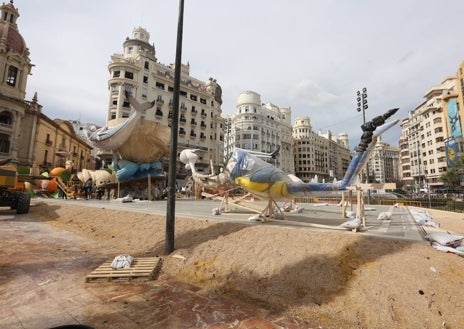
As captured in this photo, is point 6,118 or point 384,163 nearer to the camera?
point 6,118

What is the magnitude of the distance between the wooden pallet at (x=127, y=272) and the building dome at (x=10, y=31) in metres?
46.5

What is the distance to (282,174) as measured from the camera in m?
8.98

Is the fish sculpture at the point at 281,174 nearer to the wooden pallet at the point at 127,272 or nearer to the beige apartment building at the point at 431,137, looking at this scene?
the wooden pallet at the point at 127,272

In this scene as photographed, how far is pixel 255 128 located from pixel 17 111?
55951 mm

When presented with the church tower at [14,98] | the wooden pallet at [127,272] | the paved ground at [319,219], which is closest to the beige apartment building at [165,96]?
the church tower at [14,98]

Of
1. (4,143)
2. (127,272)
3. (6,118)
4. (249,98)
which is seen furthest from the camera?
(249,98)

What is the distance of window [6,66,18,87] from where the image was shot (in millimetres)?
36062

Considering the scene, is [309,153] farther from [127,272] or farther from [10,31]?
[127,272]

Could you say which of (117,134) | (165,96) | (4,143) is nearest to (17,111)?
(4,143)

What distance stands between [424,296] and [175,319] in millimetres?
4039

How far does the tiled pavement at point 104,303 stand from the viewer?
363 cm

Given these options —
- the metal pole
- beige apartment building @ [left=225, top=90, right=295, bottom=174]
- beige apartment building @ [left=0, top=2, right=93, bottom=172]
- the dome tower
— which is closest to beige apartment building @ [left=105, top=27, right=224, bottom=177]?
beige apartment building @ [left=0, top=2, right=93, bottom=172]

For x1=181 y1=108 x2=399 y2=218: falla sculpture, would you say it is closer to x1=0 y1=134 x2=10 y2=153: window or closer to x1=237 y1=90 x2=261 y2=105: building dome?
x1=0 y1=134 x2=10 y2=153: window

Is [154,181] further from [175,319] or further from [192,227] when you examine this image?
[175,319]
